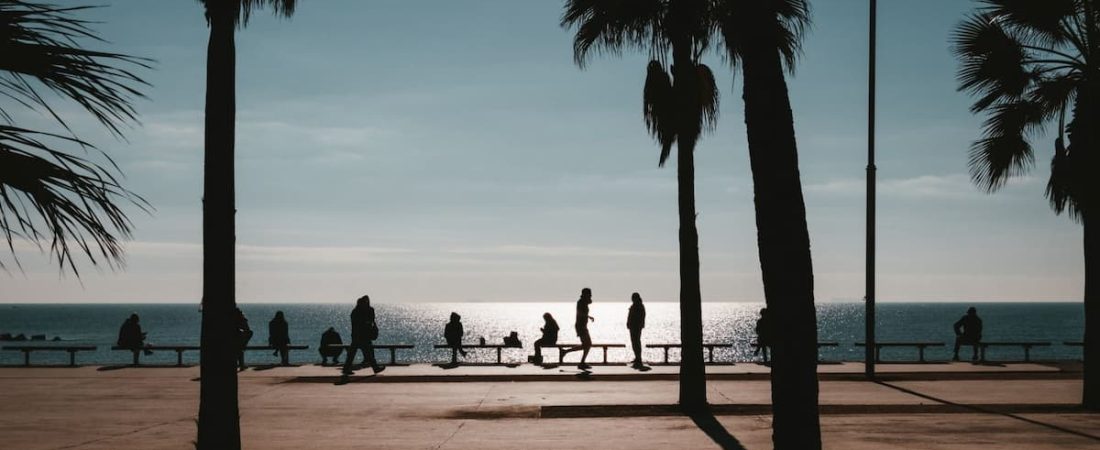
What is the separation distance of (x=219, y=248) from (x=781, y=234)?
17.3ft

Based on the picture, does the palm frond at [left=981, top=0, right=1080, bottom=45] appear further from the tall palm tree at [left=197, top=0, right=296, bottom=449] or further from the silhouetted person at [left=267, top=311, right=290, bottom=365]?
the silhouetted person at [left=267, top=311, right=290, bottom=365]

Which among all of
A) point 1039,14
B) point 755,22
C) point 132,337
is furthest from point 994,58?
point 132,337

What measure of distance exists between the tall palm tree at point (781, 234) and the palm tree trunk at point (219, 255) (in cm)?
502

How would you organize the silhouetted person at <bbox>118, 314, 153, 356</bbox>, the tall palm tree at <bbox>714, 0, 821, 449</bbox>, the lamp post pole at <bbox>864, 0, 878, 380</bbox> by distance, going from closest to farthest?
the tall palm tree at <bbox>714, 0, 821, 449</bbox>
the lamp post pole at <bbox>864, 0, 878, 380</bbox>
the silhouetted person at <bbox>118, 314, 153, 356</bbox>

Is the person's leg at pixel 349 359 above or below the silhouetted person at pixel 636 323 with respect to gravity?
below

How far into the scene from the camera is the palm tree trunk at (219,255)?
9.60 m

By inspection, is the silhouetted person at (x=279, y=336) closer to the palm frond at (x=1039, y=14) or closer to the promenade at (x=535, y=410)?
the promenade at (x=535, y=410)

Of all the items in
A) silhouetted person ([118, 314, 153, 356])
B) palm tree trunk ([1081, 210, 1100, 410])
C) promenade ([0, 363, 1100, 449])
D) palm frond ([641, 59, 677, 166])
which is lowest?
promenade ([0, 363, 1100, 449])

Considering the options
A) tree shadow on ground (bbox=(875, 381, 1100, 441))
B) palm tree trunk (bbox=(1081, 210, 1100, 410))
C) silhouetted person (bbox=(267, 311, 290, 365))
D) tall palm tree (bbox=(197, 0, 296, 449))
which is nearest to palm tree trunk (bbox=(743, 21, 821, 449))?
tall palm tree (bbox=(197, 0, 296, 449))

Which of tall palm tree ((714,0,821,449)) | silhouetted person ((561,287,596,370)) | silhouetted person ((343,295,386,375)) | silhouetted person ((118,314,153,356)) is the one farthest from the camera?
silhouetted person ((118,314,153,356))

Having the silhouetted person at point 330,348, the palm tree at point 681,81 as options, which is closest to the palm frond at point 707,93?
the palm tree at point 681,81

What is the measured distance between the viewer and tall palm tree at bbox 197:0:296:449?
9.60 meters

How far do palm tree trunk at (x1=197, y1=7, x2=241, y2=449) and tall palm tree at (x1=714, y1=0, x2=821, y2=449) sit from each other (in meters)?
5.02

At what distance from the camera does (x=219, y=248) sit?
382 inches
